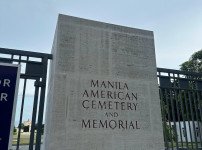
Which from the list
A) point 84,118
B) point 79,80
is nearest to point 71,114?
point 84,118

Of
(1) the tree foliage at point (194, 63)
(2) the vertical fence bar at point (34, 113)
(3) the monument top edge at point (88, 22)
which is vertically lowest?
(2) the vertical fence bar at point (34, 113)

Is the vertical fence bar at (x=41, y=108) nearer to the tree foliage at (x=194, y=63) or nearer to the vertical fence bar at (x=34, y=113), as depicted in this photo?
the vertical fence bar at (x=34, y=113)

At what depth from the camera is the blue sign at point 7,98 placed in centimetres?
355

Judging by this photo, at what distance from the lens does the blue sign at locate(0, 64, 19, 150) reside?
355 centimetres

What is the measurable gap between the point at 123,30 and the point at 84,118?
1.85 m

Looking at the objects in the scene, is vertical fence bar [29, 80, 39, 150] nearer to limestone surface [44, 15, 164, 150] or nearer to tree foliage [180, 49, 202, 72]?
limestone surface [44, 15, 164, 150]

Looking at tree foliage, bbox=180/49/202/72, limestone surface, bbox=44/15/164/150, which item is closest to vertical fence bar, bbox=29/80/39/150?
limestone surface, bbox=44/15/164/150

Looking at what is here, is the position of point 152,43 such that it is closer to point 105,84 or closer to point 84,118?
point 105,84

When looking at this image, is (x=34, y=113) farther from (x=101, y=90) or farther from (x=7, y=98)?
(x=101, y=90)

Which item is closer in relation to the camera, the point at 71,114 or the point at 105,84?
the point at 71,114

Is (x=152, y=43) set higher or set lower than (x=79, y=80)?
higher

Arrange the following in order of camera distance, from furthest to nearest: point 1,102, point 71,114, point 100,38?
point 100,38, point 71,114, point 1,102

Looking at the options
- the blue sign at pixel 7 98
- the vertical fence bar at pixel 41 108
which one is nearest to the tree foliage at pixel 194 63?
the vertical fence bar at pixel 41 108

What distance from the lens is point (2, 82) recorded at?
12.3ft
